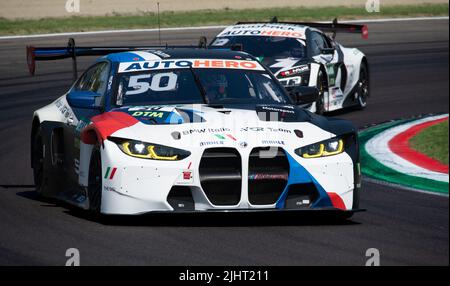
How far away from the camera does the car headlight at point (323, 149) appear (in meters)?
8.87

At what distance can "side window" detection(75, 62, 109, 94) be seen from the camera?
10.1 m

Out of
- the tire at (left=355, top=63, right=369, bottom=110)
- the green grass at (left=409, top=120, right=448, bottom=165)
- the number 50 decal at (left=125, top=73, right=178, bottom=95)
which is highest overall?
the number 50 decal at (left=125, top=73, right=178, bottom=95)

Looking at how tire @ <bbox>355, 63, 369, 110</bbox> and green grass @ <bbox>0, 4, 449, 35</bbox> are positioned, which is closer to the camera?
tire @ <bbox>355, 63, 369, 110</bbox>

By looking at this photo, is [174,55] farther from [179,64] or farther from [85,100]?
[85,100]

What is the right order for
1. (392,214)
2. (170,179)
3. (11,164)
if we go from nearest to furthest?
(170,179) < (392,214) < (11,164)

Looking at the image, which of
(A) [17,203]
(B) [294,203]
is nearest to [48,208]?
(A) [17,203]

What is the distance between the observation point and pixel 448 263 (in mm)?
7398

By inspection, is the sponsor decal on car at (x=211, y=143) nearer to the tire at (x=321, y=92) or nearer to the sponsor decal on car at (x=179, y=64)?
the sponsor decal on car at (x=179, y=64)

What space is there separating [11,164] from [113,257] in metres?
5.30

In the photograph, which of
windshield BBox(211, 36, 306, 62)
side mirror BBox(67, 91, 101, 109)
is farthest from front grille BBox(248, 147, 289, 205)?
windshield BBox(211, 36, 306, 62)

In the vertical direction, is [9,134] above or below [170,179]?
below

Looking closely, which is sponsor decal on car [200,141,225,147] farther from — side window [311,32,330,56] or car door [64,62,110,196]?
side window [311,32,330,56]

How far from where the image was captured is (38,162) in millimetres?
10734

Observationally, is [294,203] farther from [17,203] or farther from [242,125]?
[17,203]
